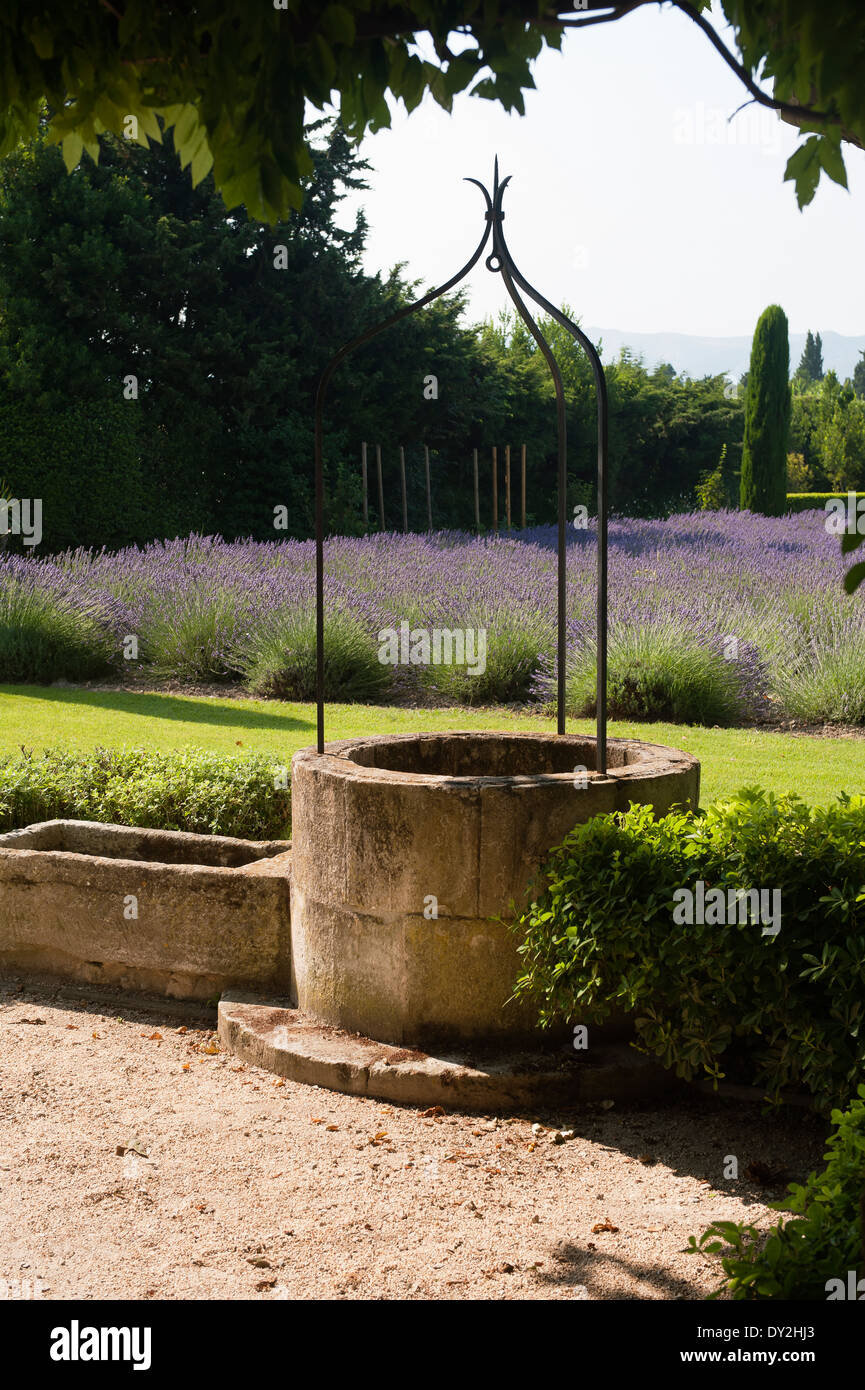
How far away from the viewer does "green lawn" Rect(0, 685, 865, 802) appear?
7043mm

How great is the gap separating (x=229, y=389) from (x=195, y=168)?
19.6 meters

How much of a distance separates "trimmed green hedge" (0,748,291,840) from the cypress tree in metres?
21.7

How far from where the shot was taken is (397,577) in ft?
40.4

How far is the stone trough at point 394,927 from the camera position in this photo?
3.72 m

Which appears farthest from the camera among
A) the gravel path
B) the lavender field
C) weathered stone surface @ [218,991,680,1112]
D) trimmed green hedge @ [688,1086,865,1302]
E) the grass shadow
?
the lavender field

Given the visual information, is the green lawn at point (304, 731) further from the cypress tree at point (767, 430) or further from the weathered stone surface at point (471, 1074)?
the cypress tree at point (767, 430)

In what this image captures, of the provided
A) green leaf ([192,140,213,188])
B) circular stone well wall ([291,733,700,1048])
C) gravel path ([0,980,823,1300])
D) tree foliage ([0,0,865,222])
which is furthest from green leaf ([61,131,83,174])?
gravel path ([0,980,823,1300])

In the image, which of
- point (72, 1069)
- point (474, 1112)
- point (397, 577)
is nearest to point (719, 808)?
point (474, 1112)

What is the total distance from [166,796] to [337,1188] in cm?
285

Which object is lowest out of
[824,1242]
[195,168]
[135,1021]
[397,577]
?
[135,1021]

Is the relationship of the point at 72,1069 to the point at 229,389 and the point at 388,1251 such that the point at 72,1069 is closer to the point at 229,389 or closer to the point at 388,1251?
the point at 388,1251

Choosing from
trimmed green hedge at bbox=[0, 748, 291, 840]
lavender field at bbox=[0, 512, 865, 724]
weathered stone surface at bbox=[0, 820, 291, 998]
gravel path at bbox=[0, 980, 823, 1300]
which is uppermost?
lavender field at bbox=[0, 512, 865, 724]

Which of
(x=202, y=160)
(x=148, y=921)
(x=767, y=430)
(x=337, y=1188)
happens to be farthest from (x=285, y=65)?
(x=767, y=430)

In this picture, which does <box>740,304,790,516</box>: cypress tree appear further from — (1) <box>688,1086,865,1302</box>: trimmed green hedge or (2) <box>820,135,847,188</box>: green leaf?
(1) <box>688,1086,865,1302</box>: trimmed green hedge
